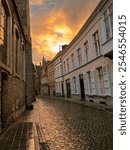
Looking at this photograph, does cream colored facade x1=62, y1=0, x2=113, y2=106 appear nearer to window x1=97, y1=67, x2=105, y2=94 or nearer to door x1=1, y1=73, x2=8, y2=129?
window x1=97, y1=67, x2=105, y2=94

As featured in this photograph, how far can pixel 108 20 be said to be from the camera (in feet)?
40.7

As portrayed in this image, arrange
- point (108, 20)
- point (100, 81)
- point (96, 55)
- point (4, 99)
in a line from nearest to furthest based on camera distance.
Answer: point (4, 99) → point (108, 20) → point (100, 81) → point (96, 55)

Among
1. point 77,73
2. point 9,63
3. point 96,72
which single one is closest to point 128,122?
point 9,63

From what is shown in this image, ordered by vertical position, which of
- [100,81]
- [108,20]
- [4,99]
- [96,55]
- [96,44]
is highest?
[108,20]

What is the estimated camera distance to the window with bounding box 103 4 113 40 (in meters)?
11.8

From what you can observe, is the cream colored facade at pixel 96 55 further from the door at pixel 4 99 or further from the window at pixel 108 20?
the door at pixel 4 99

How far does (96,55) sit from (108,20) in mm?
4111

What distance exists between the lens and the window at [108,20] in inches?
465

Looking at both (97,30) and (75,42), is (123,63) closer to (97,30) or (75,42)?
(97,30)

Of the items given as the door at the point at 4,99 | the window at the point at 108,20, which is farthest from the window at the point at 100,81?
the door at the point at 4,99

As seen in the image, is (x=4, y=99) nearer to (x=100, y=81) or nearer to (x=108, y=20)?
(x=108, y=20)

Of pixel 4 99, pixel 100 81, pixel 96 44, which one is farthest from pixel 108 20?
pixel 4 99

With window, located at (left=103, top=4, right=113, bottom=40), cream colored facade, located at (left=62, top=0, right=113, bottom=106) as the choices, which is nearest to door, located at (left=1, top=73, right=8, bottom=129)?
cream colored facade, located at (left=62, top=0, right=113, bottom=106)

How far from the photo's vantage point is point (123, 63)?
7.87ft
